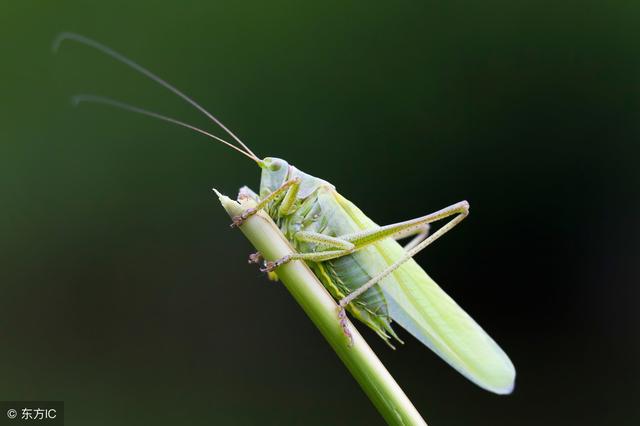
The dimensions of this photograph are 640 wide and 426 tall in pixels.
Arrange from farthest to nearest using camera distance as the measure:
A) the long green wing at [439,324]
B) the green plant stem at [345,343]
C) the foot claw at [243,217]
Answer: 1. the long green wing at [439,324]
2. the foot claw at [243,217]
3. the green plant stem at [345,343]

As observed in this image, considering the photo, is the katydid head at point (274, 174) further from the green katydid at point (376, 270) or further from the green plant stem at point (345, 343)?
the green plant stem at point (345, 343)

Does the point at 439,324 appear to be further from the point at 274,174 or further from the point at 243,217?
the point at 243,217

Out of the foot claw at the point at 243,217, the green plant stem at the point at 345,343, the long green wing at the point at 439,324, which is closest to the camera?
the green plant stem at the point at 345,343

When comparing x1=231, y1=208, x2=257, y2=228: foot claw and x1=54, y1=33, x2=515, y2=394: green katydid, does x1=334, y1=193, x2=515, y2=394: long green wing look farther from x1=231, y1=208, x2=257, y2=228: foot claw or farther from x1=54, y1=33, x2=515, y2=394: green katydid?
x1=231, y1=208, x2=257, y2=228: foot claw

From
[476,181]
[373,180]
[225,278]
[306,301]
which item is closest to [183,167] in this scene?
[225,278]

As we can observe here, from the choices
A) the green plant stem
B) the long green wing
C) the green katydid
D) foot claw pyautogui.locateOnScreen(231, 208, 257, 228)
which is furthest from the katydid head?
the green plant stem

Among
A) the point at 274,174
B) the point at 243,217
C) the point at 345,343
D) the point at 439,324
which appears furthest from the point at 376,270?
the point at 345,343

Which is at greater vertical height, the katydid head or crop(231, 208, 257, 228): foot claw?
the katydid head

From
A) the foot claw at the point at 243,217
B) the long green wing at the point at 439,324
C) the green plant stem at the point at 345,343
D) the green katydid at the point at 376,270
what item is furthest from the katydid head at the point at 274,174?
the green plant stem at the point at 345,343
